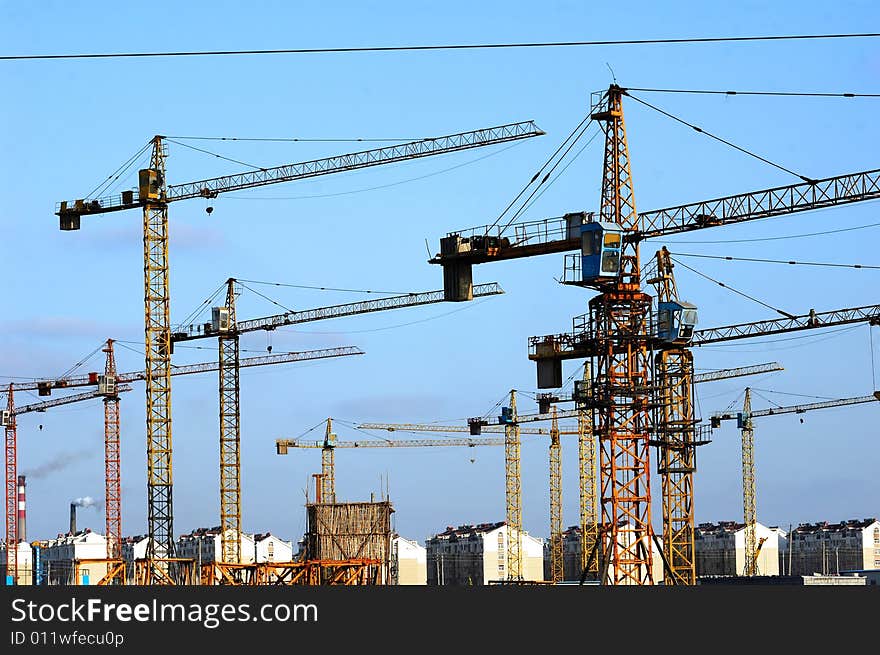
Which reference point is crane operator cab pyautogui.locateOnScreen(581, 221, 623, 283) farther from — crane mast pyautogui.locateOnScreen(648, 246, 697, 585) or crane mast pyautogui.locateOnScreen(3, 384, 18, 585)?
crane mast pyautogui.locateOnScreen(3, 384, 18, 585)

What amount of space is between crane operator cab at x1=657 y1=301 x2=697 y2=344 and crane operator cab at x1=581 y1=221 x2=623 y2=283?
421 inches

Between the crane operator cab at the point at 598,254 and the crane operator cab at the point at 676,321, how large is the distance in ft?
35.1

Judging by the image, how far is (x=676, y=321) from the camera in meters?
83.8

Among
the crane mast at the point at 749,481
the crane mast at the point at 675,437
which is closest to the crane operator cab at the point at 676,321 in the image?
the crane mast at the point at 675,437

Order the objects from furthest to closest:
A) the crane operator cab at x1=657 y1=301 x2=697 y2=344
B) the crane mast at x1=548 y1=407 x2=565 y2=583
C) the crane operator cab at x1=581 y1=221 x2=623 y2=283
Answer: the crane mast at x1=548 y1=407 x2=565 y2=583, the crane operator cab at x1=657 y1=301 x2=697 y2=344, the crane operator cab at x1=581 y1=221 x2=623 y2=283

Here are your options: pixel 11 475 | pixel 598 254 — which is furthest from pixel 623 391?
pixel 11 475

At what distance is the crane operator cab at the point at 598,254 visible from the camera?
6600 centimetres

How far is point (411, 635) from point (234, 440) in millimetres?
81109

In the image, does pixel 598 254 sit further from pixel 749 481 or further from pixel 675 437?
pixel 749 481

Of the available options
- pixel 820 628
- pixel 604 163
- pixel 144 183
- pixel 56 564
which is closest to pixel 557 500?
pixel 56 564

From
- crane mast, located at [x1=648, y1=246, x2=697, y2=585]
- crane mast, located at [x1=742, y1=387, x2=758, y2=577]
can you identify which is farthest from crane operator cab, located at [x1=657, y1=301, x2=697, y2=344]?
crane mast, located at [x1=742, y1=387, x2=758, y2=577]

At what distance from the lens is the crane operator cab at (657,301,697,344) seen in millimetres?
79906

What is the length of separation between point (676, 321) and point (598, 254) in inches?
753

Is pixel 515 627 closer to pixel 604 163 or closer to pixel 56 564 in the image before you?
pixel 604 163
